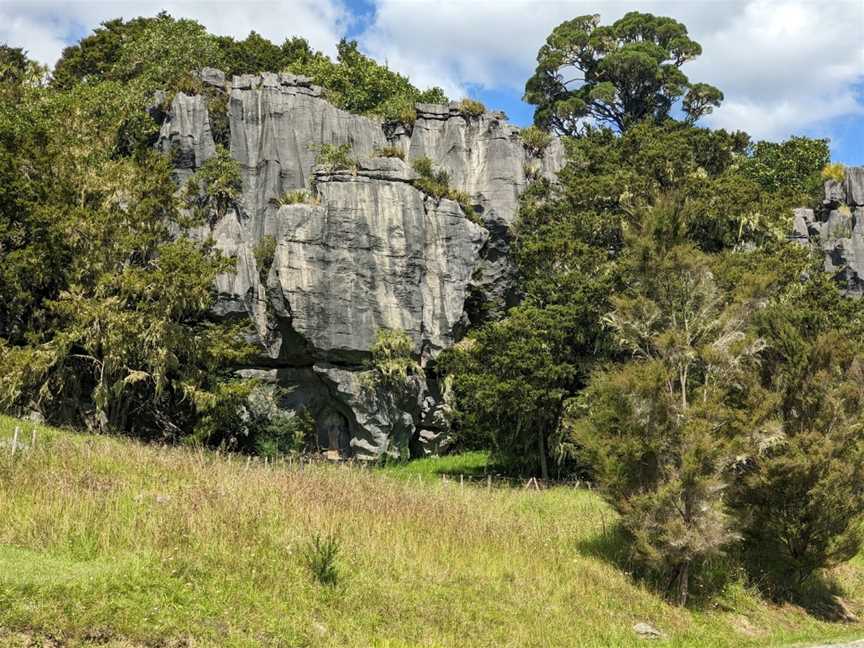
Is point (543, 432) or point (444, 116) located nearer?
point (543, 432)

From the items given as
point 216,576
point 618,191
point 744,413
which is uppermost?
point 618,191

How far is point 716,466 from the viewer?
42.9 ft

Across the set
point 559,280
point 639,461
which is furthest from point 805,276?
point 639,461

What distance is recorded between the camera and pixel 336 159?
30.8m

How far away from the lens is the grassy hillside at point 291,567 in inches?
302

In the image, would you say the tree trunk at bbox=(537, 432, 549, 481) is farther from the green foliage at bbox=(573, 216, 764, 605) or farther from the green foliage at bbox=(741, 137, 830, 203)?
the green foliage at bbox=(741, 137, 830, 203)

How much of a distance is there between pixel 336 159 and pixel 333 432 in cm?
1118

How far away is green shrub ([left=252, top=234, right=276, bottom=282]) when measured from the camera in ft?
99.1

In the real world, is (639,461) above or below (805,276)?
below

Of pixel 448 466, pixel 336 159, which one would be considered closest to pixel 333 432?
pixel 448 466

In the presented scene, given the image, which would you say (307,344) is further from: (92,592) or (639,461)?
(92,592)

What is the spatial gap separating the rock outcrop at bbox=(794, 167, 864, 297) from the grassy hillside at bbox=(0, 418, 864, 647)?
24884mm

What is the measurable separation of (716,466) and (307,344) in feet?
60.7

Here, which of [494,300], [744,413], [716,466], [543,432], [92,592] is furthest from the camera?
[494,300]
